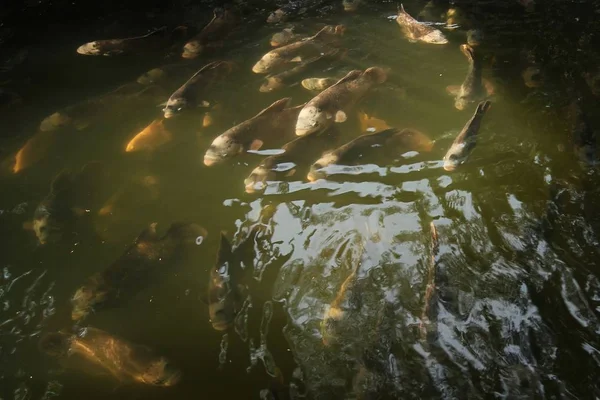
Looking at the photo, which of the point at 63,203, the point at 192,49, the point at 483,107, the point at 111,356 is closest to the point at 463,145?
the point at 483,107

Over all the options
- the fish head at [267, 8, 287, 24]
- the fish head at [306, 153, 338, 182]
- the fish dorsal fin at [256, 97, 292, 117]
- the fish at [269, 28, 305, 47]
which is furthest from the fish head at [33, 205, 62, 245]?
the fish head at [267, 8, 287, 24]

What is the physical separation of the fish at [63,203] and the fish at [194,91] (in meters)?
0.98

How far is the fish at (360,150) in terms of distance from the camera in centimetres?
396

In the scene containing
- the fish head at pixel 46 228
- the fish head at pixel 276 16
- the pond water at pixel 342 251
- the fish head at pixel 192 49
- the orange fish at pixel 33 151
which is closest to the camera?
the pond water at pixel 342 251

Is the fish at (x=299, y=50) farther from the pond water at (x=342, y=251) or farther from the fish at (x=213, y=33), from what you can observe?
the fish at (x=213, y=33)

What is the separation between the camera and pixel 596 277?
9.84 ft

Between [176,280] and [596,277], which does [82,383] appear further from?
[596,277]

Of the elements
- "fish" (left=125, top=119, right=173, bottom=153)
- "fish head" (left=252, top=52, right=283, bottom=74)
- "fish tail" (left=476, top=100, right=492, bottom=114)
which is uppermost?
"fish tail" (left=476, top=100, right=492, bottom=114)

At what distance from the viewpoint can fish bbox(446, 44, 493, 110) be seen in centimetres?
454

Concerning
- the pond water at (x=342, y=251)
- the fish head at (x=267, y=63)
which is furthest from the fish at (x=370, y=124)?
the fish head at (x=267, y=63)

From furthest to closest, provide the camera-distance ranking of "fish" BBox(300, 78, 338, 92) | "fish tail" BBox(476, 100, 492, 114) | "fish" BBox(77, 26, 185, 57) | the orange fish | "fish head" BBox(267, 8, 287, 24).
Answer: "fish head" BBox(267, 8, 287, 24) → "fish" BBox(77, 26, 185, 57) → "fish" BBox(300, 78, 338, 92) → the orange fish → "fish tail" BBox(476, 100, 492, 114)

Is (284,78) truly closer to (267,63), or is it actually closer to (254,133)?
Answer: (267,63)

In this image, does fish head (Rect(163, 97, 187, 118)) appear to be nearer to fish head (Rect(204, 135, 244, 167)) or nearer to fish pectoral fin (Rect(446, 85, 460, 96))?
fish head (Rect(204, 135, 244, 167))

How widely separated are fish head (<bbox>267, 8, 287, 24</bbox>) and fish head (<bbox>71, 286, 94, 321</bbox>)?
457 centimetres
